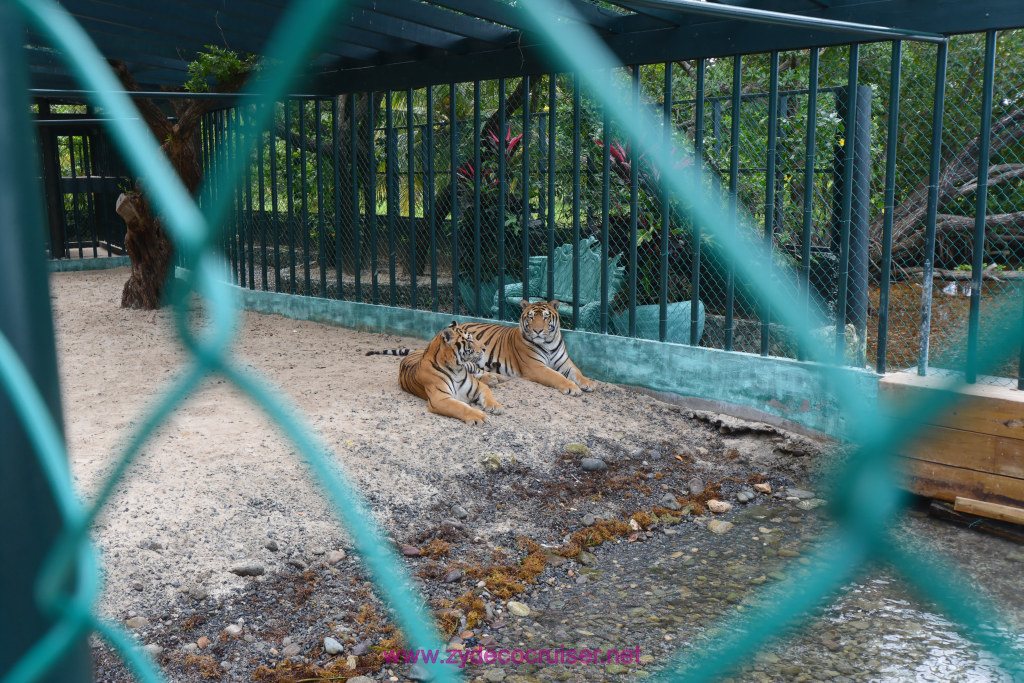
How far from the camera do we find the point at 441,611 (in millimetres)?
3406

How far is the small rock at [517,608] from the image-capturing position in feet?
11.5

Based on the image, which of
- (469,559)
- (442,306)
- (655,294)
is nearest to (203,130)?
(442,306)

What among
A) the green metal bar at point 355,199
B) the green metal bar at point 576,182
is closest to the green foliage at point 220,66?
the green metal bar at point 355,199

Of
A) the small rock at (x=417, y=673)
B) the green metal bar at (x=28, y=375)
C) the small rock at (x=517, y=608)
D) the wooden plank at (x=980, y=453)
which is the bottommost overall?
the small rock at (x=517, y=608)

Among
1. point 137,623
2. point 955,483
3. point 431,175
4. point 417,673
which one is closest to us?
point 417,673

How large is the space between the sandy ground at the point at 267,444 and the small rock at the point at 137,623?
0.06 metres

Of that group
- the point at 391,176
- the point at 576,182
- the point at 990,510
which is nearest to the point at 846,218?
the point at 990,510

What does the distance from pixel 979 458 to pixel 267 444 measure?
3.81 meters

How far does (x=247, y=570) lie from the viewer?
3.47 m

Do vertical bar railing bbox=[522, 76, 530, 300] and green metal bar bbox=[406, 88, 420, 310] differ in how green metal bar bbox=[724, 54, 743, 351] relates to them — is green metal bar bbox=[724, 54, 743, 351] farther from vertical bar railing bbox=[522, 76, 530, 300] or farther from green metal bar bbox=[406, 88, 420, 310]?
green metal bar bbox=[406, 88, 420, 310]

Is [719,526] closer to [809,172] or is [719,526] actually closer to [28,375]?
[809,172]

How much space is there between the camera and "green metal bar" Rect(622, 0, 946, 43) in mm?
1586

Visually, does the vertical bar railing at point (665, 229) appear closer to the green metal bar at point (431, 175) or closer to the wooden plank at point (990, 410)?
the wooden plank at point (990, 410)

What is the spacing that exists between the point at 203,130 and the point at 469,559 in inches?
323
